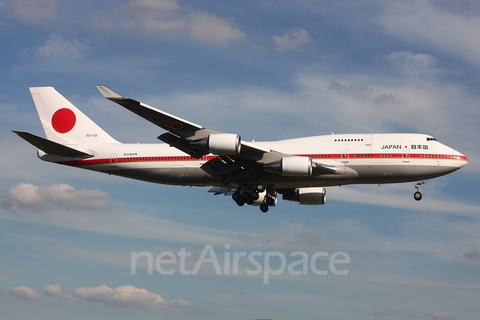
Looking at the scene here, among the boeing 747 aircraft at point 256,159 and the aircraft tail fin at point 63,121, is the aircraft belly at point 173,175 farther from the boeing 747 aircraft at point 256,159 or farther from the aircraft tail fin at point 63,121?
the aircraft tail fin at point 63,121

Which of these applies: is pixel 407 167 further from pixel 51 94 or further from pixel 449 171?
pixel 51 94

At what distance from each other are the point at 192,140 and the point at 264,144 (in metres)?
7.17

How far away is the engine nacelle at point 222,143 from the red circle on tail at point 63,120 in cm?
1621

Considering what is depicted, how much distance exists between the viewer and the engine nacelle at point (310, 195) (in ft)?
164

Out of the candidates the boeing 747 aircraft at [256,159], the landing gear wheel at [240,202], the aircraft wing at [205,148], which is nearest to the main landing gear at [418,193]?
the boeing 747 aircraft at [256,159]

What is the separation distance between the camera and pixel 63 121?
51750mm

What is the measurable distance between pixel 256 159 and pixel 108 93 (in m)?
11.2

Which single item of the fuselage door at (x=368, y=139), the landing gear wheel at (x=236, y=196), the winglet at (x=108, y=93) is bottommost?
the landing gear wheel at (x=236, y=196)

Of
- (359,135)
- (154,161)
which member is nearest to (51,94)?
(154,161)

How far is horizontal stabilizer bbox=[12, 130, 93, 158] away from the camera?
44.8m

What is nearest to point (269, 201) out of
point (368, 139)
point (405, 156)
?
point (368, 139)

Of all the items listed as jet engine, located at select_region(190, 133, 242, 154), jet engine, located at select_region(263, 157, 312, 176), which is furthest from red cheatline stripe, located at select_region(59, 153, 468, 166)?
jet engine, located at select_region(190, 133, 242, 154)

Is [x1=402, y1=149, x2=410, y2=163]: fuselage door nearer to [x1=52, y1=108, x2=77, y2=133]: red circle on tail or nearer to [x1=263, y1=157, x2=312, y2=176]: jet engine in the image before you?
[x1=263, y1=157, x2=312, y2=176]: jet engine

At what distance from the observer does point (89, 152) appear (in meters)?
48.0
